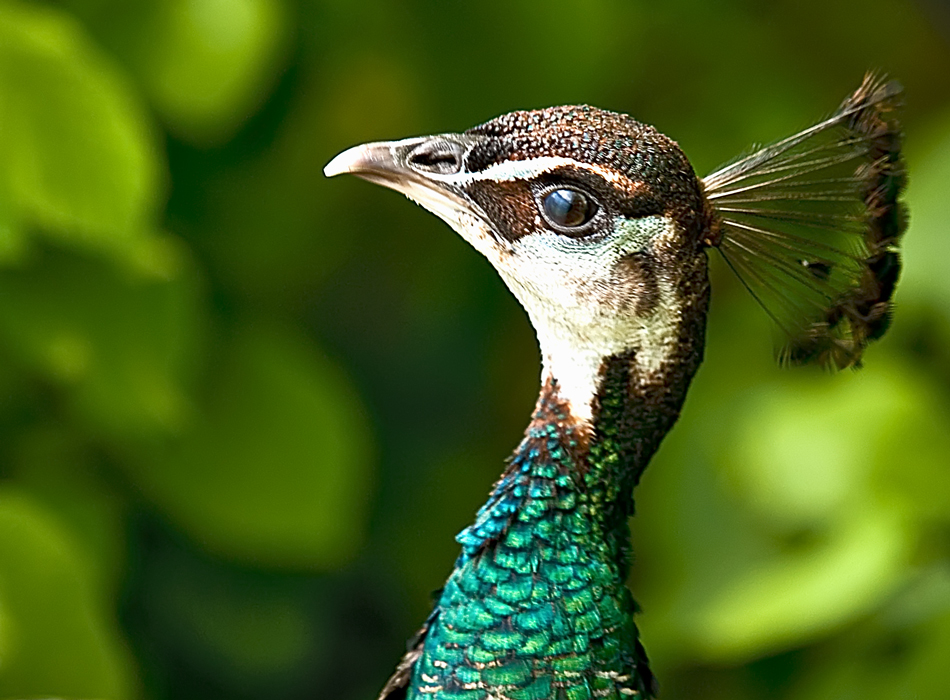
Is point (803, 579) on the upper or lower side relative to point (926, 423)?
lower

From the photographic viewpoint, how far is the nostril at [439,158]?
2.28ft

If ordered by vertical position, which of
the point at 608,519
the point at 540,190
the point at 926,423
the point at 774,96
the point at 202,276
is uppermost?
the point at 774,96

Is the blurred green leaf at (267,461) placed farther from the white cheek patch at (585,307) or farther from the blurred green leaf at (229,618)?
the white cheek patch at (585,307)

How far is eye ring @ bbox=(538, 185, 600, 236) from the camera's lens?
0.66 meters

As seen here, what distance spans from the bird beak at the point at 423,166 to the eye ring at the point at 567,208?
42 millimetres

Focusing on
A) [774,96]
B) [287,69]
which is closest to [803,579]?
[774,96]

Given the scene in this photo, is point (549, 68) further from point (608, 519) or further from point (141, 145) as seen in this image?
point (608, 519)

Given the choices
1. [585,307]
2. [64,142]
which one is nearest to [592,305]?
[585,307]

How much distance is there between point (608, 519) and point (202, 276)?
2.23 feet

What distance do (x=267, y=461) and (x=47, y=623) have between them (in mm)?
297

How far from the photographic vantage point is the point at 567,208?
0.67 meters

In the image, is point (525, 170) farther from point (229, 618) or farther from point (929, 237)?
point (229, 618)

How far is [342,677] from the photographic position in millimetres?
1696

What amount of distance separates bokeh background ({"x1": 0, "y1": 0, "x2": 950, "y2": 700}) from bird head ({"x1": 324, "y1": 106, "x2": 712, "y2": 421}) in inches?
13.7
